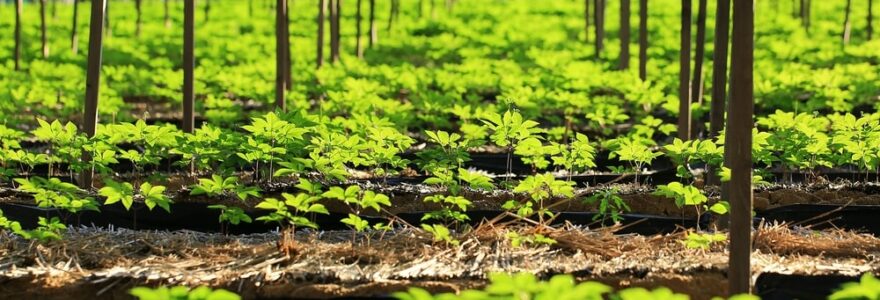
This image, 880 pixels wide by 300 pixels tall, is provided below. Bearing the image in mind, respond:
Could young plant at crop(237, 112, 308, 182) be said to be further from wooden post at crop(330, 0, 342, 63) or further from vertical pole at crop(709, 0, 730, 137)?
wooden post at crop(330, 0, 342, 63)

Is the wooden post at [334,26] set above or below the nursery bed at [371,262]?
above

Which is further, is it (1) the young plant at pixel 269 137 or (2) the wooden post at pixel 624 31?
(2) the wooden post at pixel 624 31

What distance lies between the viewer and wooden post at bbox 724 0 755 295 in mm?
3996

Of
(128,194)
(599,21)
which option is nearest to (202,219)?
(128,194)

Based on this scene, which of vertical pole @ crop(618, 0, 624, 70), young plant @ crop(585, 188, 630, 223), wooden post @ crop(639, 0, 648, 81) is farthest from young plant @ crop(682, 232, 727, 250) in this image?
vertical pole @ crop(618, 0, 624, 70)

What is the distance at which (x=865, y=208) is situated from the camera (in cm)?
622

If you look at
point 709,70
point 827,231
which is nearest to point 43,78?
point 709,70

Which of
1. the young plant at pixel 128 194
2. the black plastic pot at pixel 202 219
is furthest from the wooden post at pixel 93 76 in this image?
the young plant at pixel 128 194

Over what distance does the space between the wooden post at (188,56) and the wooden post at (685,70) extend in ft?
11.4

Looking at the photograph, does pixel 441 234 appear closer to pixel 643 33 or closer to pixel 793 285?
pixel 793 285

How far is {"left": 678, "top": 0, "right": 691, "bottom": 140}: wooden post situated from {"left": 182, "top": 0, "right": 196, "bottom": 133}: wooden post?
347 cm

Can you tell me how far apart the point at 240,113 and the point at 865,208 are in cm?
640

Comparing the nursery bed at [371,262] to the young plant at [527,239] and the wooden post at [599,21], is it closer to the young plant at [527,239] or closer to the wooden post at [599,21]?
the young plant at [527,239]

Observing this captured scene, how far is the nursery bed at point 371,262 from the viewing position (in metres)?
4.55
